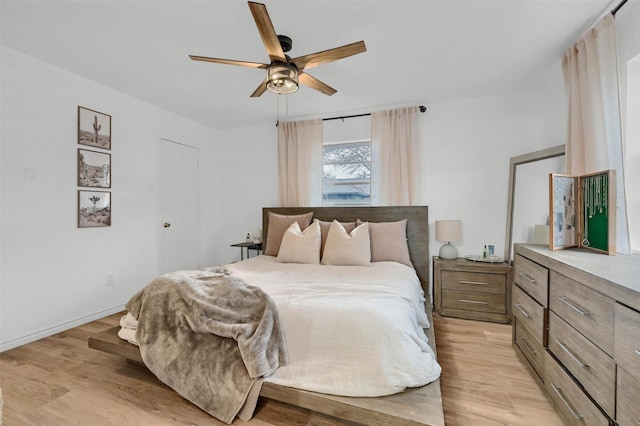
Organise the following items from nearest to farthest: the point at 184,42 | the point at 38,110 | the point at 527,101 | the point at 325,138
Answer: the point at 184,42 < the point at 38,110 < the point at 527,101 < the point at 325,138

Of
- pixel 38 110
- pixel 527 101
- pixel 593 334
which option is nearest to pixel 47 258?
pixel 38 110

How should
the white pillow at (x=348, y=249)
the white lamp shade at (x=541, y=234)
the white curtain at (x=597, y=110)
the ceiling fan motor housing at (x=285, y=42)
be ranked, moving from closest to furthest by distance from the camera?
the white curtain at (x=597, y=110)
the ceiling fan motor housing at (x=285, y=42)
the white lamp shade at (x=541, y=234)
the white pillow at (x=348, y=249)

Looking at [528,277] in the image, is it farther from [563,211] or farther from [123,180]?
[123,180]

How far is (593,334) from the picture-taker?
1174 millimetres

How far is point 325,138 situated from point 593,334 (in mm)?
3324

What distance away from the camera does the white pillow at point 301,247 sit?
9.27ft

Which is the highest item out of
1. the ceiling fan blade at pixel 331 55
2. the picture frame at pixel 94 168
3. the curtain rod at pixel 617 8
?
the curtain rod at pixel 617 8

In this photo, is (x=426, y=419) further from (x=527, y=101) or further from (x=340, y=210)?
(x=527, y=101)

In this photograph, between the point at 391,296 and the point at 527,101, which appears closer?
the point at 391,296

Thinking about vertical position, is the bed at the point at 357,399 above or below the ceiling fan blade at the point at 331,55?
below

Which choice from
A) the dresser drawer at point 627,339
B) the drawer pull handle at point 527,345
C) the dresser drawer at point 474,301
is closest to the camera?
the dresser drawer at point 627,339

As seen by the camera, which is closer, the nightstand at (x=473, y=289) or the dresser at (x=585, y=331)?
the dresser at (x=585, y=331)

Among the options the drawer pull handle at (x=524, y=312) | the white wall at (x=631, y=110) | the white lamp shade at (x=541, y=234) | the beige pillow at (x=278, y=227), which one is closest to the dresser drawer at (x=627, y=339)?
the drawer pull handle at (x=524, y=312)

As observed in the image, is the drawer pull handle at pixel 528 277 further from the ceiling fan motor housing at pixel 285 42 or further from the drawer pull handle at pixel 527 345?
the ceiling fan motor housing at pixel 285 42
